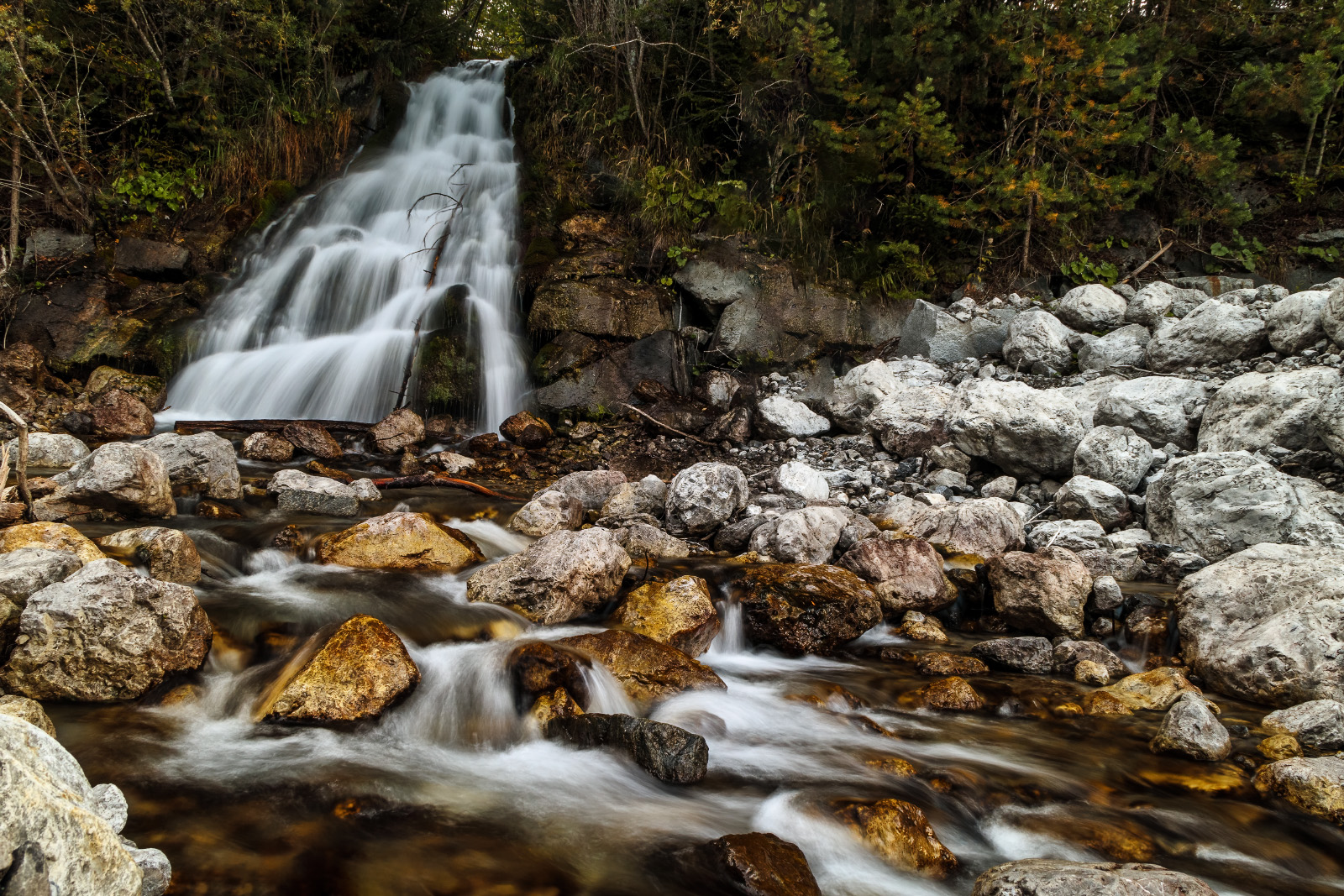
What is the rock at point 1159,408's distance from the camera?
6.20 m

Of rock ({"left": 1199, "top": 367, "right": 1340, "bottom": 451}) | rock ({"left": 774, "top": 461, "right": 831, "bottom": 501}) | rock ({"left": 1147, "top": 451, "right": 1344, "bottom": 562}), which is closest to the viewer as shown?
rock ({"left": 1147, "top": 451, "right": 1344, "bottom": 562})

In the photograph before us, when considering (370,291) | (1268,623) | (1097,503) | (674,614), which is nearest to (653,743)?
(674,614)

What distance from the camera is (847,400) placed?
855 centimetres

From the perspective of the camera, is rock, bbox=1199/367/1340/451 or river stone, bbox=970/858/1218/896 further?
rock, bbox=1199/367/1340/451

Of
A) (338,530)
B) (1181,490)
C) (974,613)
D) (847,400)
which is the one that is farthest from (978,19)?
(338,530)

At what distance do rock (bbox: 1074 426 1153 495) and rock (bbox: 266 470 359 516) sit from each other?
600 centimetres

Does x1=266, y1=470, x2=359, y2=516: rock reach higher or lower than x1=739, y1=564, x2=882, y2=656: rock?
higher

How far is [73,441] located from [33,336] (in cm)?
343

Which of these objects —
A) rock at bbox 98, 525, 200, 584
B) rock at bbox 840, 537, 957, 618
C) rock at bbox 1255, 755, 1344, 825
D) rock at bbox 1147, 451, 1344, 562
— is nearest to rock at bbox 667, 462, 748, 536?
rock at bbox 840, 537, 957, 618

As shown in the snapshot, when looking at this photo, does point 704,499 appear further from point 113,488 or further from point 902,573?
point 113,488

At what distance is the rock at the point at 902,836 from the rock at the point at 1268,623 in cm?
230

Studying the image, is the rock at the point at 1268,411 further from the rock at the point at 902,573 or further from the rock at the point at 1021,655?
the rock at the point at 1021,655

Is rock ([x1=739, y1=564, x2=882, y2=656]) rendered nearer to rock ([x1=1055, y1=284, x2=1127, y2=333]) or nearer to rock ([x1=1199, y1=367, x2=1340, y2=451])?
rock ([x1=1199, y1=367, x2=1340, y2=451])

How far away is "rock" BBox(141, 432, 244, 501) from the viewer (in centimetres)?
564
